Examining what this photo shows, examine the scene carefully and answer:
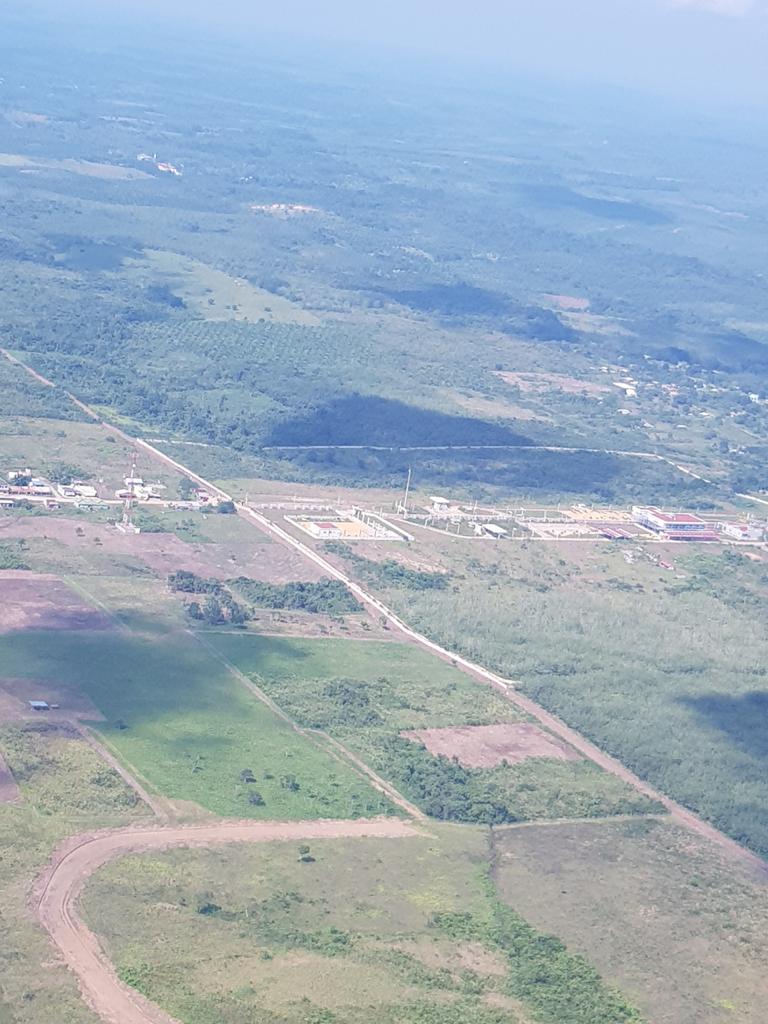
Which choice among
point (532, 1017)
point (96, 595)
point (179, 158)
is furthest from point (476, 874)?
point (179, 158)

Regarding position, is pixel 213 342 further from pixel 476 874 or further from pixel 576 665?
pixel 476 874

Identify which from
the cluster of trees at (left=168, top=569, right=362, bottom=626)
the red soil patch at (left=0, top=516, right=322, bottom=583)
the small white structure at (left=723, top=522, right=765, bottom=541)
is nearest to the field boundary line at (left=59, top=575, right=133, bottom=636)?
the cluster of trees at (left=168, top=569, right=362, bottom=626)

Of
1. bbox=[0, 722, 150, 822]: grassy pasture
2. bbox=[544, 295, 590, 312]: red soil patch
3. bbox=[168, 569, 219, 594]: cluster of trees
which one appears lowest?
bbox=[544, 295, 590, 312]: red soil patch

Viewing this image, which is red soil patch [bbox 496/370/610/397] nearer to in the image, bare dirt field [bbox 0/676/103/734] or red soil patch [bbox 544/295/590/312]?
red soil patch [bbox 544/295/590/312]

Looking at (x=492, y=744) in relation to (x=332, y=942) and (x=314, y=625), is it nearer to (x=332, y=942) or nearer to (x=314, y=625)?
(x=314, y=625)

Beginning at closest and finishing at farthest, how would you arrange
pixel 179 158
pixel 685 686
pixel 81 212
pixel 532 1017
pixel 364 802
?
pixel 532 1017, pixel 364 802, pixel 685 686, pixel 81 212, pixel 179 158

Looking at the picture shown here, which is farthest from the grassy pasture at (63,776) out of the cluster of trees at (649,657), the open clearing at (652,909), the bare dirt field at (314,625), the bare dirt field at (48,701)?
the cluster of trees at (649,657)
